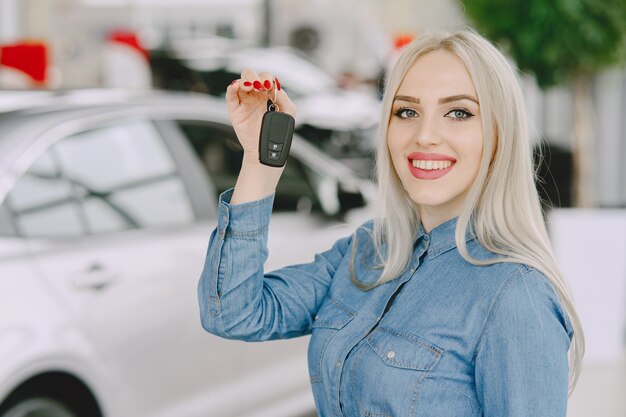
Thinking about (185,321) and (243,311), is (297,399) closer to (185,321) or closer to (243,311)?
(185,321)

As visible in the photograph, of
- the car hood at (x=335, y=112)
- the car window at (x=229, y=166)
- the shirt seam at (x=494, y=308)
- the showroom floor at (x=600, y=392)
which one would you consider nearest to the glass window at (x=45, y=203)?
the car window at (x=229, y=166)

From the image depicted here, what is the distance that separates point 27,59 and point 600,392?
4.81m

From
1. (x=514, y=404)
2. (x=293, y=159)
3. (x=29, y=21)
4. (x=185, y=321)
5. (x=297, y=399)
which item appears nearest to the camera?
(x=514, y=404)

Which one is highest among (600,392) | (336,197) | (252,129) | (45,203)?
(252,129)

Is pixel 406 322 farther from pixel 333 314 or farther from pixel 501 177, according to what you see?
pixel 501 177

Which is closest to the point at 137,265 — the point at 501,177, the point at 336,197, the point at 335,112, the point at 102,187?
the point at 102,187

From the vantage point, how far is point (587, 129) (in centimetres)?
691

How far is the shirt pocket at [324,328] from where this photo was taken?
2.04 metres

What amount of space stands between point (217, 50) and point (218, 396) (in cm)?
929

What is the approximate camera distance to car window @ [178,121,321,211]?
4090 millimetres

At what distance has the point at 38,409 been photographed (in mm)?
3145

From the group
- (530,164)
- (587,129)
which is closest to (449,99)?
(530,164)

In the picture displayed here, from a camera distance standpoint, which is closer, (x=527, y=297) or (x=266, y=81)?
(x=527, y=297)

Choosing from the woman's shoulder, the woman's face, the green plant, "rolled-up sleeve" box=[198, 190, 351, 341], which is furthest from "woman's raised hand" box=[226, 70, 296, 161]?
the green plant
